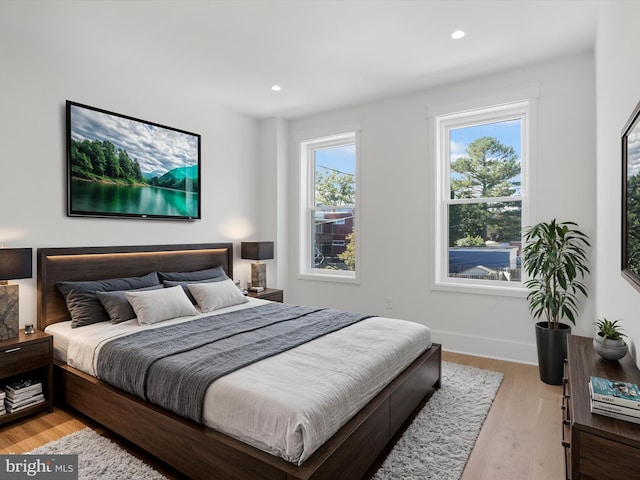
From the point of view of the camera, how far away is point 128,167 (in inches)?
144

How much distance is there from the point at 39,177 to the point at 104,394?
6.21 feet

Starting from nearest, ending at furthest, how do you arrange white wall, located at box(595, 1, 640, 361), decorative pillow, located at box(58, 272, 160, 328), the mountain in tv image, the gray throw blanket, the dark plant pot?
white wall, located at box(595, 1, 640, 361)
the gray throw blanket
decorative pillow, located at box(58, 272, 160, 328)
the dark plant pot
the mountain in tv image

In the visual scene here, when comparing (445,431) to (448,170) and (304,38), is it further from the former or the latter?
(304,38)

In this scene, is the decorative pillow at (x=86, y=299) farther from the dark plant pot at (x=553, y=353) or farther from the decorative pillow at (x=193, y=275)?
the dark plant pot at (x=553, y=353)

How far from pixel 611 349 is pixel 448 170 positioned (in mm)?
2671

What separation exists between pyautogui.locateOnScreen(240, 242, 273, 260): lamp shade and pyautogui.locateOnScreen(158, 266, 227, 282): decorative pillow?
16.2 inches

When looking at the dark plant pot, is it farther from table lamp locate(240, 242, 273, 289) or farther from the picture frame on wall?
table lamp locate(240, 242, 273, 289)

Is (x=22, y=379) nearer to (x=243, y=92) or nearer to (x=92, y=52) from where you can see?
(x=92, y=52)

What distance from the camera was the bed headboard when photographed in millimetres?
3066

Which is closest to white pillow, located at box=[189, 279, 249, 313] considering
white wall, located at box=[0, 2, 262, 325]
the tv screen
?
white wall, located at box=[0, 2, 262, 325]

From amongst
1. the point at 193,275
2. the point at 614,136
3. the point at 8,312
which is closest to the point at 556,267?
the point at 614,136

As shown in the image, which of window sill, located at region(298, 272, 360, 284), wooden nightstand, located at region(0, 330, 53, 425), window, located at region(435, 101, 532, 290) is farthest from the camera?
window sill, located at region(298, 272, 360, 284)

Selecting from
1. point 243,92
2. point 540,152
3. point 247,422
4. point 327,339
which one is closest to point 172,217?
point 243,92

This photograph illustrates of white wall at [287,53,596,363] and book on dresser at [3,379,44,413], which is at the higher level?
white wall at [287,53,596,363]
